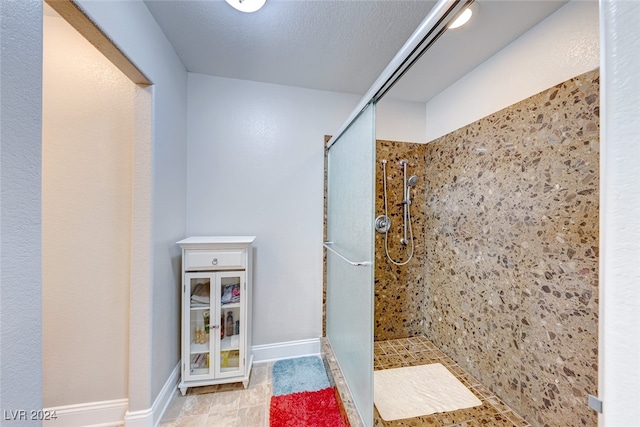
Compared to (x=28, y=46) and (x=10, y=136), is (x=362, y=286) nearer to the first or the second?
(x=10, y=136)

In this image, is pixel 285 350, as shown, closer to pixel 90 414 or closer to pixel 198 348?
pixel 198 348

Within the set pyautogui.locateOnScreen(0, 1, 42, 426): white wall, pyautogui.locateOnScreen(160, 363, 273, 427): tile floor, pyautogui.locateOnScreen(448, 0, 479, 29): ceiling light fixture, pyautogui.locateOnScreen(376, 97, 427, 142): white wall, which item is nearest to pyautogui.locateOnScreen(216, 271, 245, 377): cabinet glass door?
pyautogui.locateOnScreen(160, 363, 273, 427): tile floor

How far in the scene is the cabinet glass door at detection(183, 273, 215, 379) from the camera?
1.63 m

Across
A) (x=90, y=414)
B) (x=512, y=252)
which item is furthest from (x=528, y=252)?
(x=90, y=414)

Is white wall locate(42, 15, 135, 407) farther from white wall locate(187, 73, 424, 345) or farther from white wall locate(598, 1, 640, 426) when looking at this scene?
white wall locate(598, 1, 640, 426)

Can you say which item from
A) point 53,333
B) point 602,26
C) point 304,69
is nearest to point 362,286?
point 602,26

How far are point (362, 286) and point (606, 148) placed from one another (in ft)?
3.63

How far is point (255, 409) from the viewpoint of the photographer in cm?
152

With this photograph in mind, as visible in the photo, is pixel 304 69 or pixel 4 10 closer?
pixel 4 10

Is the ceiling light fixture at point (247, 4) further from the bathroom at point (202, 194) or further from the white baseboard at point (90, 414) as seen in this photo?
the white baseboard at point (90, 414)

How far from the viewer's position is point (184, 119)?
187 centimetres

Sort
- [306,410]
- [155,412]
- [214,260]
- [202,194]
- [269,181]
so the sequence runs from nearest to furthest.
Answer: [155,412]
[306,410]
[214,260]
[202,194]
[269,181]

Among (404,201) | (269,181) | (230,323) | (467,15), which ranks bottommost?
(230,323)

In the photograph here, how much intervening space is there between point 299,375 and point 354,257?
3.81 ft
